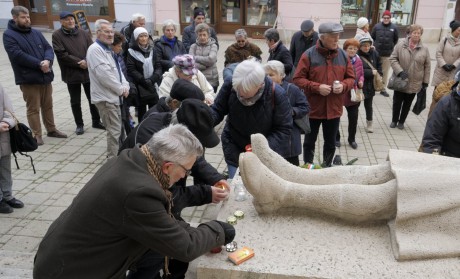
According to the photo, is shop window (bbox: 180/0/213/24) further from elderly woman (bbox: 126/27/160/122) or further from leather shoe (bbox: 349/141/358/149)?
leather shoe (bbox: 349/141/358/149)

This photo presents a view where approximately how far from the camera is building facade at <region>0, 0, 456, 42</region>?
14.2m

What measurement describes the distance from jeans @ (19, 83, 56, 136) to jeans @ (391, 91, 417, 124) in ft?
17.9

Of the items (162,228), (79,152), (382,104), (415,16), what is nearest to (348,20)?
(415,16)

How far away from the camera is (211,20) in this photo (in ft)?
50.6

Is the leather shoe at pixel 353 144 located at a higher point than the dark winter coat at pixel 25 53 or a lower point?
lower

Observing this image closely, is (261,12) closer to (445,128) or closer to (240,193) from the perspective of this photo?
(445,128)

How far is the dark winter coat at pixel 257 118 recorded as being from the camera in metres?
3.39

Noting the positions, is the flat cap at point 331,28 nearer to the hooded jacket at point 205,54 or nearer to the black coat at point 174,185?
the black coat at point 174,185

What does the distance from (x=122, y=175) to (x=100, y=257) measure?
16.6 inches

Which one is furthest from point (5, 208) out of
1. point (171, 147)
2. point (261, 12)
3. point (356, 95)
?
point (261, 12)

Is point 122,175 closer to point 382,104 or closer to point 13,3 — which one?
point 382,104

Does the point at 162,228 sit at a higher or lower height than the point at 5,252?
higher

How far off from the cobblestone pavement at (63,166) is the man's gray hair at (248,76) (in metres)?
1.43

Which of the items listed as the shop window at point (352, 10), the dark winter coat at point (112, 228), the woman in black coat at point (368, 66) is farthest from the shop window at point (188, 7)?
the dark winter coat at point (112, 228)
